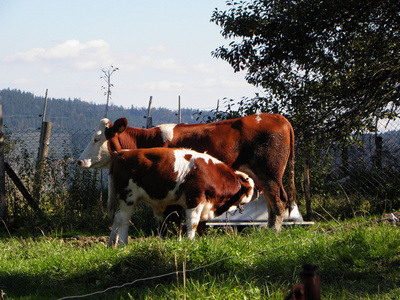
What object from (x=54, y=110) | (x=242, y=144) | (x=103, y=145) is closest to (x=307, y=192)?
(x=242, y=144)

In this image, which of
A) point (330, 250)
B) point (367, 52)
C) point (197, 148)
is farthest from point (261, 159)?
point (367, 52)

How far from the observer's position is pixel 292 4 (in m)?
11.9

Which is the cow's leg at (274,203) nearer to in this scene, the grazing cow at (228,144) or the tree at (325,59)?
the grazing cow at (228,144)

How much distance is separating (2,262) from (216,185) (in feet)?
9.79

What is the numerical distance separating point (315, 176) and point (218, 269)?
23.4ft

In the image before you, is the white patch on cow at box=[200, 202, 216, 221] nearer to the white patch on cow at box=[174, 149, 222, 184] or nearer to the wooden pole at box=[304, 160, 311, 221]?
the white patch on cow at box=[174, 149, 222, 184]

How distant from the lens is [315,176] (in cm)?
1199

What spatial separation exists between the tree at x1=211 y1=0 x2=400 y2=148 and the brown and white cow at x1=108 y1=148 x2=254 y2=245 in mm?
4314

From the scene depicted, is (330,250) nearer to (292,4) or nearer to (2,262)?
(2,262)

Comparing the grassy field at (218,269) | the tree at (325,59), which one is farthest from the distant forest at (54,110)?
the grassy field at (218,269)

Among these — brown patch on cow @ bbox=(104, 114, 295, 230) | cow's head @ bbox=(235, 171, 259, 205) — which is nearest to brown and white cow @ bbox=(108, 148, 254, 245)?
cow's head @ bbox=(235, 171, 259, 205)

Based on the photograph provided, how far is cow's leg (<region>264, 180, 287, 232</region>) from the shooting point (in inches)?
337

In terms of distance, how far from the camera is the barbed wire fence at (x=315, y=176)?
10.5 m

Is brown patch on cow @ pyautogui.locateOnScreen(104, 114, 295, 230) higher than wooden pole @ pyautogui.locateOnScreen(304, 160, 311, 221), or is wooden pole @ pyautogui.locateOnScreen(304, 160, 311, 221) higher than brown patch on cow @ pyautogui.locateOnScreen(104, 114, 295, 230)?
brown patch on cow @ pyautogui.locateOnScreen(104, 114, 295, 230)
